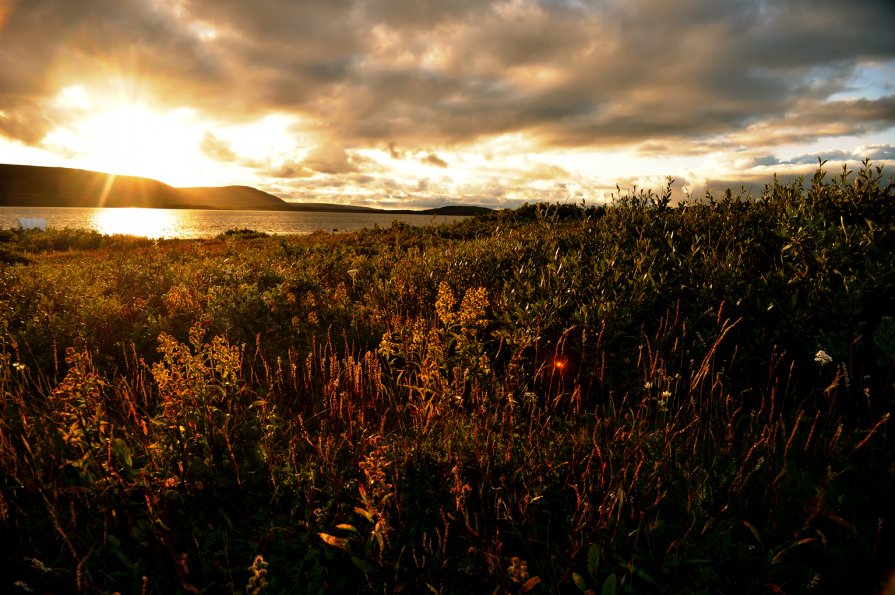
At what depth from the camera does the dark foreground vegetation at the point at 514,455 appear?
264 centimetres

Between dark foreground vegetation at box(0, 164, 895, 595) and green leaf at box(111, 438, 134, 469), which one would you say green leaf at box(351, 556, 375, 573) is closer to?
dark foreground vegetation at box(0, 164, 895, 595)

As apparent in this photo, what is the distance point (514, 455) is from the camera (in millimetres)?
3488

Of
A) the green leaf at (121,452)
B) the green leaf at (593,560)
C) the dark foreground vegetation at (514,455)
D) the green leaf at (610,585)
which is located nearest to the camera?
the green leaf at (610,585)

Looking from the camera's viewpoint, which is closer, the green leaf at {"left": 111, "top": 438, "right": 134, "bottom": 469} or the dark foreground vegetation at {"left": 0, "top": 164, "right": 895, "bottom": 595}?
the dark foreground vegetation at {"left": 0, "top": 164, "right": 895, "bottom": 595}

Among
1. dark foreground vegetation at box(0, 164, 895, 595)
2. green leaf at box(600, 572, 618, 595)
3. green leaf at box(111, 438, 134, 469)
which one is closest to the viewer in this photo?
green leaf at box(600, 572, 618, 595)

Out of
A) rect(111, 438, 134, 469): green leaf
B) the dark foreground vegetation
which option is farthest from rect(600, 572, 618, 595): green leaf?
rect(111, 438, 134, 469): green leaf

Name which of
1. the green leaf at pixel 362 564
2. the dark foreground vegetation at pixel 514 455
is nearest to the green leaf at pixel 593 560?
the dark foreground vegetation at pixel 514 455

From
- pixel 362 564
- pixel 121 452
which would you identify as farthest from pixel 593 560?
pixel 121 452

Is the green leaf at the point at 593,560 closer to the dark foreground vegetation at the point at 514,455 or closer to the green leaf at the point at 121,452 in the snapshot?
the dark foreground vegetation at the point at 514,455

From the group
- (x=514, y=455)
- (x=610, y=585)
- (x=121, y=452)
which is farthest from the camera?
(x=514, y=455)

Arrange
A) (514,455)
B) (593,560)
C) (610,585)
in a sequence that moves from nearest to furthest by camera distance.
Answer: (610,585), (593,560), (514,455)

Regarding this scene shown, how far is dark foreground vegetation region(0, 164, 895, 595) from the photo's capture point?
2639 millimetres

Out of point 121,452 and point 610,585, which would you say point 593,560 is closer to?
point 610,585

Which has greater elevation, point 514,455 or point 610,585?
point 514,455
